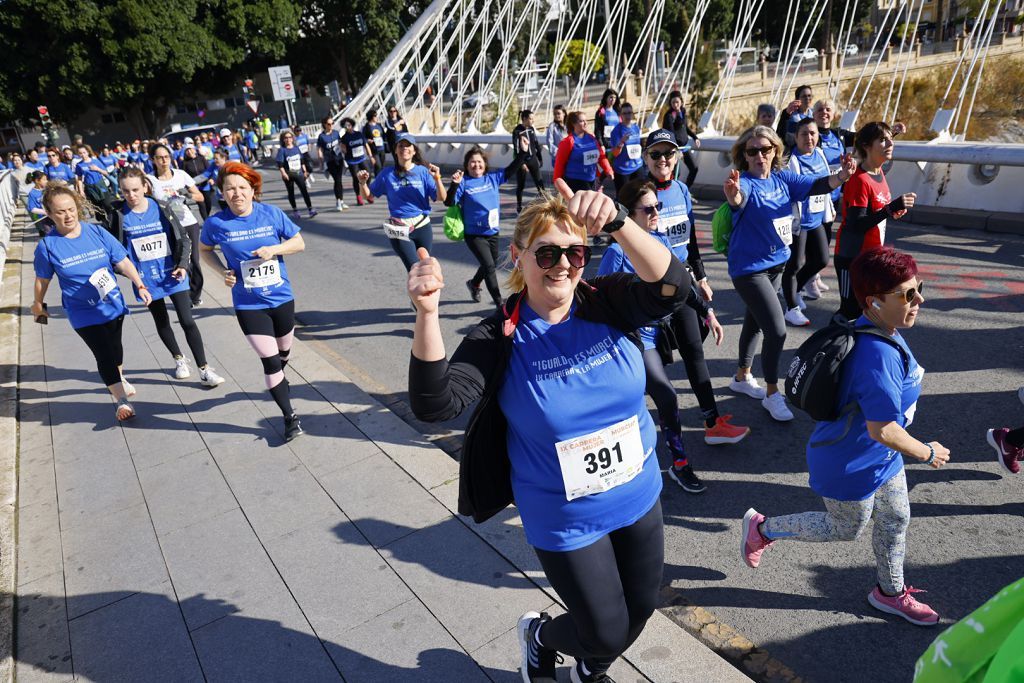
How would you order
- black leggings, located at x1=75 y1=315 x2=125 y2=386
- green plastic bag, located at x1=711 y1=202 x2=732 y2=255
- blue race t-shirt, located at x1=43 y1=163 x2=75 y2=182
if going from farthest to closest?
blue race t-shirt, located at x1=43 y1=163 x2=75 y2=182 → black leggings, located at x1=75 y1=315 x2=125 y2=386 → green plastic bag, located at x1=711 y1=202 x2=732 y2=255

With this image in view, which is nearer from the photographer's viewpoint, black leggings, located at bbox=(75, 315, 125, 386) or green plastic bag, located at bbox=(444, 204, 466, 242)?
black leggings, located at bbox=(75, 315, 125, 386)

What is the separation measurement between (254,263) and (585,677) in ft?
11.8

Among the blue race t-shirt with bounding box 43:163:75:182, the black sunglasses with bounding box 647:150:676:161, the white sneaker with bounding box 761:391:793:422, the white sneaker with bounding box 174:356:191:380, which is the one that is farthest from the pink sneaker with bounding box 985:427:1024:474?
the blue race t-shirt with bounding box 43:163:75:182

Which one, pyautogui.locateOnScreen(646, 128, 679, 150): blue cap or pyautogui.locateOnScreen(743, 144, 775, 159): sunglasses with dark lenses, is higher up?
pyautogui.locateOnScreen(646, 128, 679, 150): blue cap

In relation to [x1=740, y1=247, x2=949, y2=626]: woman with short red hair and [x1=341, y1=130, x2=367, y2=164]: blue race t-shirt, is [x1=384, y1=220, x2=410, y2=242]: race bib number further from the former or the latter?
[x1=341, y1=130, x2=367, y2=164]: blue race t-shirt

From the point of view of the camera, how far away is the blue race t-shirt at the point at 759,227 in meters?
4.50

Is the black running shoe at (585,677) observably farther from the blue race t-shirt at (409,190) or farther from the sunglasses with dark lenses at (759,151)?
the blue race t-shirt at (409,190)

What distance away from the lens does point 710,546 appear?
11.6ft

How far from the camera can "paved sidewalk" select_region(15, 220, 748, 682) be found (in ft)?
9.98

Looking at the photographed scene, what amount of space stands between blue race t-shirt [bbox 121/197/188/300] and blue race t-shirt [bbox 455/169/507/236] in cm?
274

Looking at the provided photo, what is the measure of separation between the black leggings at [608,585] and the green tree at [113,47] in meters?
48.7

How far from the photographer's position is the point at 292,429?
5.19 m

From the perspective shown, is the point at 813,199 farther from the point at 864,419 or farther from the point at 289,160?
the point at 289,160

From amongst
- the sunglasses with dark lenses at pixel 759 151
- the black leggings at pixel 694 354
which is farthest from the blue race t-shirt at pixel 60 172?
the black leggings at pixel 694 354
